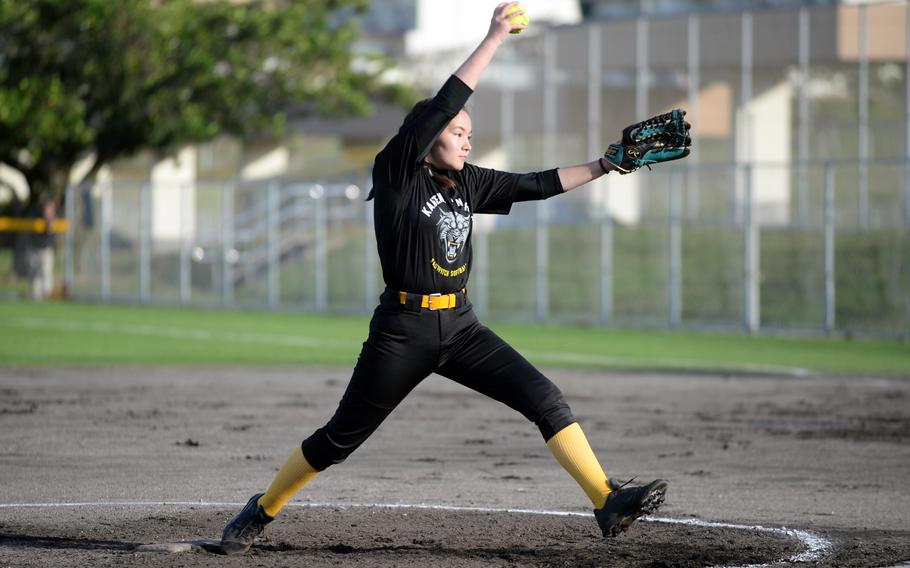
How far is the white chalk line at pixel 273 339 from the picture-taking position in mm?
18250

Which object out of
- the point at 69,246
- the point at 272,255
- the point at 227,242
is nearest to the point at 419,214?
the point at 272,255

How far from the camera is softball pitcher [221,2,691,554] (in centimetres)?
612

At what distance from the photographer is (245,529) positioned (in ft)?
21.3

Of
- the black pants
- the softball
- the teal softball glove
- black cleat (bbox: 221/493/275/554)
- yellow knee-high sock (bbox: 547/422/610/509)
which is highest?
the softball

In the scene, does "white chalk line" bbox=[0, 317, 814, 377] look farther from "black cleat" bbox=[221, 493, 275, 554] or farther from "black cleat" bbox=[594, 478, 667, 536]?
"black cleat" bbox=[221, 493, 275, 554]

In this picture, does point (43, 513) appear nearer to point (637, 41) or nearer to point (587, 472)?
point (587, 472)

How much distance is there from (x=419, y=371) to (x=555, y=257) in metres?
26.5

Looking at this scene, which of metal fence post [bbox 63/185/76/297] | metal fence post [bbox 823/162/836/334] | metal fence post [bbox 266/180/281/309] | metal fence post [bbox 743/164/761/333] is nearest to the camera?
metal fence post [bbox 823/162/836/334]

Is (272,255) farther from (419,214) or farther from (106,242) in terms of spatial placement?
(419,214)

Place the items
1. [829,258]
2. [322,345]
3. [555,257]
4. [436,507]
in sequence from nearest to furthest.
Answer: [436,507]
[322,345]
[829,258]
[555,257]

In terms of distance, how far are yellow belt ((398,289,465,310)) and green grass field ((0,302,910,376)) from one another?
11.6 metres

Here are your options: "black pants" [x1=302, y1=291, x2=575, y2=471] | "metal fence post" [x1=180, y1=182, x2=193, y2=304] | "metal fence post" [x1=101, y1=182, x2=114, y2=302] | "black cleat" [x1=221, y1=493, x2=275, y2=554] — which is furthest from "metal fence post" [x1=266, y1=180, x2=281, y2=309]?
"black pants" [x1=302, y1=291, x2=575, y2=471]

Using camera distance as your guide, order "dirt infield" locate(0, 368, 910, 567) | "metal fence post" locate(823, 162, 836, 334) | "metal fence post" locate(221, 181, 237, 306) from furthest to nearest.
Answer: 1. "metal fence post" locate(221, 181, 237, 306)
2. "metal fence post" locate(823, 162, 836, 334)
3. "dirt infield" locate(0, 368, 910, 567)

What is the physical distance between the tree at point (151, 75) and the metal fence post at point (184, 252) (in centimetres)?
211
